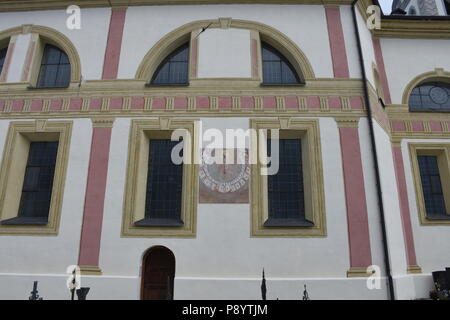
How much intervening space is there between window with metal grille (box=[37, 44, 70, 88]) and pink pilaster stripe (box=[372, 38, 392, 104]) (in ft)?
38.3

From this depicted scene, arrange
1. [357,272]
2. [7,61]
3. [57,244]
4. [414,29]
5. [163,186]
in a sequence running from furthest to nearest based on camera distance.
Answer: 1. [414,29]
2. [7,61]
3. [163,186]
4. [57,244]
5. [357,272]

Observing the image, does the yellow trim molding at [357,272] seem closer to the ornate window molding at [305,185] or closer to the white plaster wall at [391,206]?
the white plaster wall at [391,206]

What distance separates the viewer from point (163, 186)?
35.8ft

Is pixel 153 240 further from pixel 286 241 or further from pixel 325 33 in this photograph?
pixel 325 33

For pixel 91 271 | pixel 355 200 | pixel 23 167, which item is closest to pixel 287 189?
pixel 355 200

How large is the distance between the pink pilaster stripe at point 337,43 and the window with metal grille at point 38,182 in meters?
9.80

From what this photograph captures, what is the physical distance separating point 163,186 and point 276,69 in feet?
18.5

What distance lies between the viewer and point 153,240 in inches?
393

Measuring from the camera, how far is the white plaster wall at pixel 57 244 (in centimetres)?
991

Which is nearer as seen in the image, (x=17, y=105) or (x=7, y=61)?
(x=17, y=105)

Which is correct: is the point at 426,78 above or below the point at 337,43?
above

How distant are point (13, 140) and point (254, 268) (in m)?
8.69

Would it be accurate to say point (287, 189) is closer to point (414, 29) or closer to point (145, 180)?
point (145, 180)

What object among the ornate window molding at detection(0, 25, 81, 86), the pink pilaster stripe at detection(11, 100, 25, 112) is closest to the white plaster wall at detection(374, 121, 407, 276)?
the ornate window molding at detection(0, 25, 81, 86)
